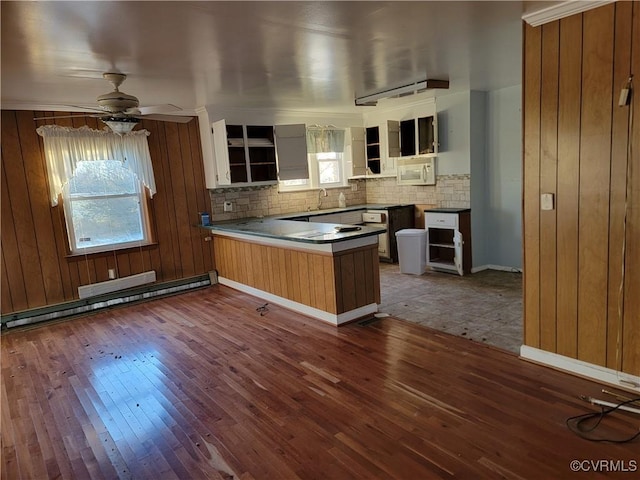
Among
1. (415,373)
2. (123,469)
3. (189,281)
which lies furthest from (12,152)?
(415,373)

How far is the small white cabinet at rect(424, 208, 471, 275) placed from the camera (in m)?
5.71

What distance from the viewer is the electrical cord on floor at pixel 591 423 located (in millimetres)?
2229

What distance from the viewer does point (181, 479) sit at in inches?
84.2

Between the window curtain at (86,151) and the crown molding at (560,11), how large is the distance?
14.7ft

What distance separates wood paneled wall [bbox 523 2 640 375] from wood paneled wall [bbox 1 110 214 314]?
4407 mm

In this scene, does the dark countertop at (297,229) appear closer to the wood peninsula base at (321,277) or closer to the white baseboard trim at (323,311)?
the wood peninsula base at (321,277)

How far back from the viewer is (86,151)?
5.03m

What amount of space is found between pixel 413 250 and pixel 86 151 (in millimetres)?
4345

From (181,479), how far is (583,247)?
2.72 m

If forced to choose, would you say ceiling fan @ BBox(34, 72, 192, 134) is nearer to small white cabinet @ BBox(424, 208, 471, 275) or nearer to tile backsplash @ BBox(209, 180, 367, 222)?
tile backsplash @ BBox(209, 180, 367, 222)

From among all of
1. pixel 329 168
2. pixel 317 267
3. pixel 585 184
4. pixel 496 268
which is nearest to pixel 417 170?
pixel 329 168

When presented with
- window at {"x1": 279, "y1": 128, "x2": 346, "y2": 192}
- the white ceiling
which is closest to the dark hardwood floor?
the white ceiling

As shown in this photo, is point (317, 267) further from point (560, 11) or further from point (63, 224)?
point (63, 224)

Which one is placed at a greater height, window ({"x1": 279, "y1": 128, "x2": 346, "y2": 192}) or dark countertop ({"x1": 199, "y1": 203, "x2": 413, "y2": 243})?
window ({"x1": 279, "y1": 128, "x2": 346, "y2": 192})
